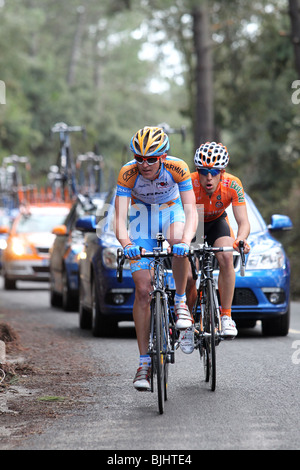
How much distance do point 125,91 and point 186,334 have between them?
7272 centimetres

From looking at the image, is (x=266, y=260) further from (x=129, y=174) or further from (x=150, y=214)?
(x=129, y=174)

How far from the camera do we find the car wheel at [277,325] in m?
12.6

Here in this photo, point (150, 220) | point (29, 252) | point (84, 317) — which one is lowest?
point (29, 252)

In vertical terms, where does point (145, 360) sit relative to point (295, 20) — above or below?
below

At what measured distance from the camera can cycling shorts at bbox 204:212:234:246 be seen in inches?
370

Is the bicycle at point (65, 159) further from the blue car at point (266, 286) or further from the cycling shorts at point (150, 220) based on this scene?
the cycling shorts at point (150, 220)

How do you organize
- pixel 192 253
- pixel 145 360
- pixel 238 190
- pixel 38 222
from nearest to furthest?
pixel 145 360 → pixel 192 253 → pixel 238 190 → pixel 38 222

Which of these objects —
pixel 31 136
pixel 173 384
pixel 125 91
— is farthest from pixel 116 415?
pixel 125 91

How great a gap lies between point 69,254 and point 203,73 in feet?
58.3

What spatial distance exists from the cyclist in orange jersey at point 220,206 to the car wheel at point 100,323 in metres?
3.39

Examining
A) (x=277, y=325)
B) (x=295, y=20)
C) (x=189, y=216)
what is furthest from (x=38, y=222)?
(x=189, y=216)

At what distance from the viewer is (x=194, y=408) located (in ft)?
25.2

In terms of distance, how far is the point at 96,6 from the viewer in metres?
74.6

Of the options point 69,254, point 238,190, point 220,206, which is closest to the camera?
point 238,190
